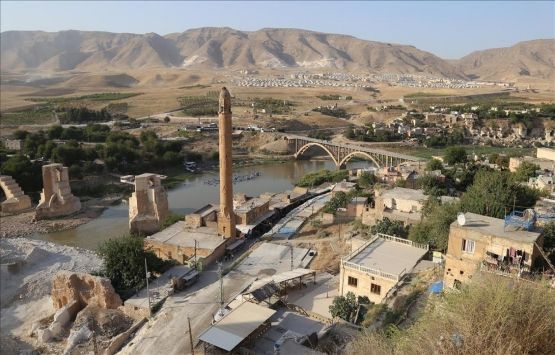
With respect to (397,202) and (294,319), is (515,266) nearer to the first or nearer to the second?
(294,319)

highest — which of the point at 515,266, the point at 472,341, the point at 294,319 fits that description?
the point at 472,341


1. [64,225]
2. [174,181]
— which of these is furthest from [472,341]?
[174,181]

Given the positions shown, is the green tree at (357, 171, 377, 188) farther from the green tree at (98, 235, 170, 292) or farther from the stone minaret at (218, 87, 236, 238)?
the green tree at (98, 235, 170, 292)

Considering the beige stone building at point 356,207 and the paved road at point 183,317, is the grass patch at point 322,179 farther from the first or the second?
the paved road at point 183,317

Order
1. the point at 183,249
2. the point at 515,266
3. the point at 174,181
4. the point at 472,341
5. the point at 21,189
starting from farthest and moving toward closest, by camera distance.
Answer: the point at 174,181, the point at 21,189, the point at 183,249, the point at 515,266, the point at 472,341

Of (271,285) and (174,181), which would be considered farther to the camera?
(174,181)

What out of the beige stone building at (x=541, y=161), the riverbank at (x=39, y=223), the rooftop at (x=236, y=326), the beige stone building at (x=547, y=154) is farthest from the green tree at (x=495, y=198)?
the riverbank at (x=39, y=223)

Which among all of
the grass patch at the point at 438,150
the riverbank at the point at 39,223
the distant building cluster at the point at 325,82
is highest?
the distant building cluster at the point at 325,82
